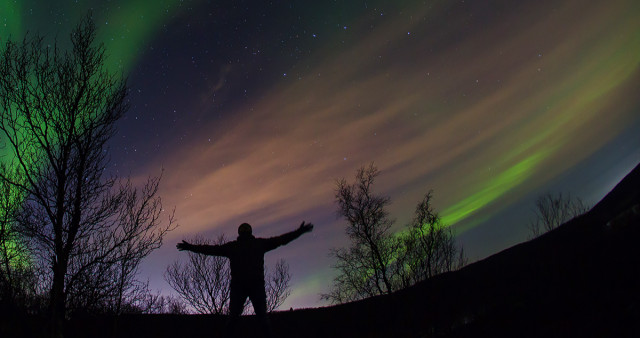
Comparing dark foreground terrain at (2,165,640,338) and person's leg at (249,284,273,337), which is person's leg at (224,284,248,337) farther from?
dark foreground terrain at (2,165,640,338)

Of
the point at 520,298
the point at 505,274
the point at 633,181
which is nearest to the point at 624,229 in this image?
the point at 520,298

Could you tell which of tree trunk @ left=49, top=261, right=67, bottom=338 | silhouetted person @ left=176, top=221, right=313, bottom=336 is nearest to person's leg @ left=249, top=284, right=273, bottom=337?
silhouetted person @ left=176, top=221, right=313, bottom=336

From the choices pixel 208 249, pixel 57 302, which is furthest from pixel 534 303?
pixel 57 302

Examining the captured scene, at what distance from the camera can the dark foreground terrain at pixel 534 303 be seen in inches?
145

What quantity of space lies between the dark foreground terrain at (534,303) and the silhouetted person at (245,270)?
10.5 ft

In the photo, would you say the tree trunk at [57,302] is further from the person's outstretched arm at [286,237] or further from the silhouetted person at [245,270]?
the person's outstretched arm at [286,237]

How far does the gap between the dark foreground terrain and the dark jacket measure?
3.34 meters

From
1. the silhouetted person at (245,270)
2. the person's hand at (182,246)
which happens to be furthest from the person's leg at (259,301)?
the person's hand at (182,246)

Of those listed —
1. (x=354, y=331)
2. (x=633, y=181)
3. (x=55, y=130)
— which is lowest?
(x=354, y=331)

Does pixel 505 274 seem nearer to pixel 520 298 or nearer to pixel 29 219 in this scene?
pixel 520 298

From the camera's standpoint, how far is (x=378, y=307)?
43.8 ft

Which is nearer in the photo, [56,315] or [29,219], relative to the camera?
[56,315]

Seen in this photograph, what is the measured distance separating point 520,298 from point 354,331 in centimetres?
705

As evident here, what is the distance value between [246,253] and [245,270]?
0.28 metres
